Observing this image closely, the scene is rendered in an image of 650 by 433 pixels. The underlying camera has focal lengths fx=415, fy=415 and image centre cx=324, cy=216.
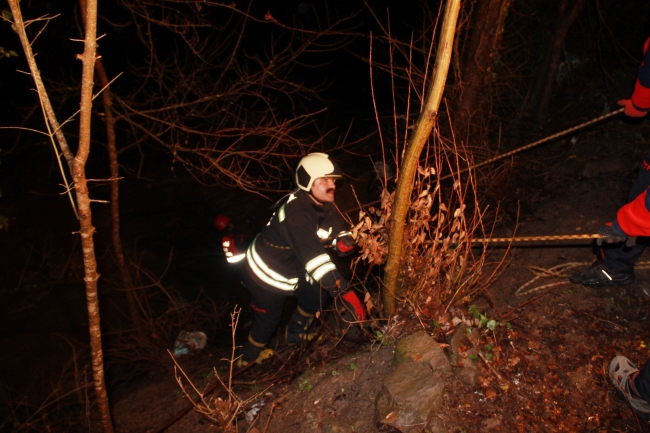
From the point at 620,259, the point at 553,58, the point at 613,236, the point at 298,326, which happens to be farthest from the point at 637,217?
the point at 553,58

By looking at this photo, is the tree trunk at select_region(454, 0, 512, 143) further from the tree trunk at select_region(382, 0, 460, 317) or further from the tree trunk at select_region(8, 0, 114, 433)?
the tree trunk at select_region(8, 0, 114, 433)

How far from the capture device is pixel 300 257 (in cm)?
353

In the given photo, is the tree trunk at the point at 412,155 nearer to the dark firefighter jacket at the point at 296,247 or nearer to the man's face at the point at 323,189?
the dark firefighter jacket at the point at 296,247

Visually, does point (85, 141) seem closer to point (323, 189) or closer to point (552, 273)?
point (323, 189)

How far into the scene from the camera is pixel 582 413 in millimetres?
2592

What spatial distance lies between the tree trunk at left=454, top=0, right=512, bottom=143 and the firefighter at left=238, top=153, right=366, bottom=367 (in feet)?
7.18

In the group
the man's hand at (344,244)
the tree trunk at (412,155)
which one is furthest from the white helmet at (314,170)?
the tree trunk at (412,155)

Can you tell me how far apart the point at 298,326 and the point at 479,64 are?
378 cm

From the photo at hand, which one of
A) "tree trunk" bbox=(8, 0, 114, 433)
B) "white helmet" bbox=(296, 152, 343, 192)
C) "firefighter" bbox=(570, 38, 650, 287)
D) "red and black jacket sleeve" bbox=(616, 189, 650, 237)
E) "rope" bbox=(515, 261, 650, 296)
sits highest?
"tree trunk" bbox=(8, 0, 114, 433)

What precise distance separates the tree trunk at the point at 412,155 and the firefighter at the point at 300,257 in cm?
43

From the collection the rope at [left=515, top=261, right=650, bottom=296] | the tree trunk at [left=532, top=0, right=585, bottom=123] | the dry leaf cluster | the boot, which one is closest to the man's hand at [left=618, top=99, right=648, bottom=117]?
the rope at [left=515, top=261, right=650, bottom=296]

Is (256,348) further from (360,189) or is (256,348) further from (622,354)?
(360,189)

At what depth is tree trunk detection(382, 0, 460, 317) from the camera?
2098mm

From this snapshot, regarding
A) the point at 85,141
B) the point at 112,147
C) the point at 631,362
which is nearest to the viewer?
the point at 85,141
